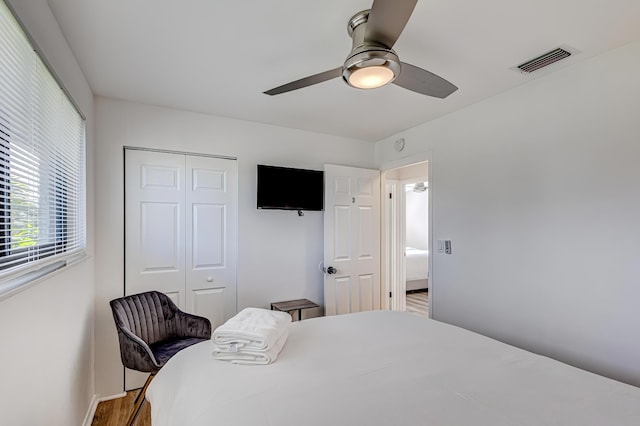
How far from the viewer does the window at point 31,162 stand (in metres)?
1.12

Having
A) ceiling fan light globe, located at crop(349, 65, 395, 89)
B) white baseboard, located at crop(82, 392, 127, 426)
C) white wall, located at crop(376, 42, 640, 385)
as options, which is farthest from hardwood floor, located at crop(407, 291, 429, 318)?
ceiling fan light globe, located at crop(349, 65, 395, 89)

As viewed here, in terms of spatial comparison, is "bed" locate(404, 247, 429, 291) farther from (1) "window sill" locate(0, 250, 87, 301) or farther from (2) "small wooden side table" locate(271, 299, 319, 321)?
(1) "window sill" locate(0, 250, 87, 301)

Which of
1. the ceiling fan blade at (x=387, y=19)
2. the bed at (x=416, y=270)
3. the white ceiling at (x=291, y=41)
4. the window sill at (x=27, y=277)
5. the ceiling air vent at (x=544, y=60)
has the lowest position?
the bed at (x=416, y=270)

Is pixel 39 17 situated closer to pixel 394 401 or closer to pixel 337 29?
pixel 337 29

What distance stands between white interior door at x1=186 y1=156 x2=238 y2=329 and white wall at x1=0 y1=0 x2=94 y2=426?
2.60 ft

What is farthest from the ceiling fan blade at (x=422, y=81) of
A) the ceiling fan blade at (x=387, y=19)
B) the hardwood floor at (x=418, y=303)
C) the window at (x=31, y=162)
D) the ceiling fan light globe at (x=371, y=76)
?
the hardwood floor at (x=418, y=303)

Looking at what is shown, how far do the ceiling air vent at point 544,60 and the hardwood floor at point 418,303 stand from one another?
339 centimetres

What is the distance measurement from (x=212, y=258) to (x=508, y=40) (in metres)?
2.79

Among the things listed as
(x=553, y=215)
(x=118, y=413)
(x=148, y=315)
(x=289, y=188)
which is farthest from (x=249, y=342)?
(x=553, y=215)

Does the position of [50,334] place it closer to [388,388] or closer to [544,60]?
[388,388]

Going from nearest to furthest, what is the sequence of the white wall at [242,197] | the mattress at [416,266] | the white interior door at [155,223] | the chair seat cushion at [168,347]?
the chair seat cushion at [168,347], the white wall at [242,197], the white interior door at [155,223], the mattress at [416,266]

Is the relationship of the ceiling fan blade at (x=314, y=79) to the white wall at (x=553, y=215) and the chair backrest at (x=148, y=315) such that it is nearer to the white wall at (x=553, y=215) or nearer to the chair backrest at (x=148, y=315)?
the white wall at (x=553, y=215)

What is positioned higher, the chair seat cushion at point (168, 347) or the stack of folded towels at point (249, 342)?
the stack of folded towels at point (249, 342)

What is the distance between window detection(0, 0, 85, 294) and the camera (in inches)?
44.2
